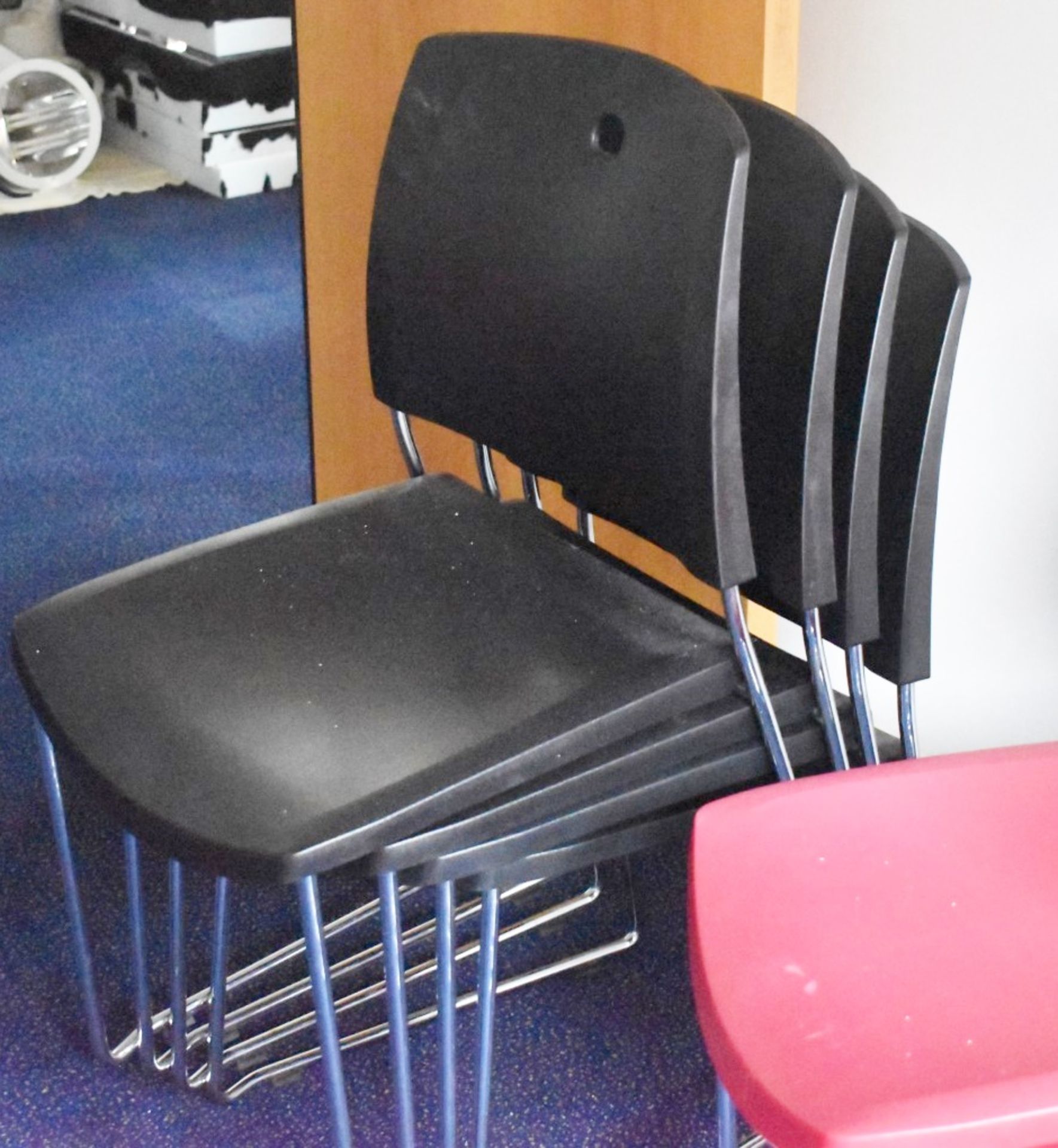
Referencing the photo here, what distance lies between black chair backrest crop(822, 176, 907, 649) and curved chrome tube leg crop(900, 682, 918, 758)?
0.19ft

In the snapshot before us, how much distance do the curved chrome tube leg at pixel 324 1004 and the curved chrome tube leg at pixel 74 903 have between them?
9.6 inches

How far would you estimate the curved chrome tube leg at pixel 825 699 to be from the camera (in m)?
1.00

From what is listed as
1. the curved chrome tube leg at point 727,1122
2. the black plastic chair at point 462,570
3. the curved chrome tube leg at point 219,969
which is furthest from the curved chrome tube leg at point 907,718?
the curved chrome tube leg at point 219,969

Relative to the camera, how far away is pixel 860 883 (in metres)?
0.82

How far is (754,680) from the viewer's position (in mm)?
979

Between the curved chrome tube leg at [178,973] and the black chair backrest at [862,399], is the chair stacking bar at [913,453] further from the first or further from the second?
the curved chrome tube leg at [178,973]

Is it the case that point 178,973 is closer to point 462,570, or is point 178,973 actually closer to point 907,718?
point 462,570

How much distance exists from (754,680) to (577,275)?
1.00 feet

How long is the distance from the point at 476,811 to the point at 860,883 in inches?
9.1

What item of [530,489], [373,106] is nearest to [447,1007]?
[530,489]

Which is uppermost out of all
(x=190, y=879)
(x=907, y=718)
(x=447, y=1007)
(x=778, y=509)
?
(x=778, y=509)

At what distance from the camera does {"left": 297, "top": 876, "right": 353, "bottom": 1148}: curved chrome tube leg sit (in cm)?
91

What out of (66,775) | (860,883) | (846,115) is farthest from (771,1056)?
(66,775)

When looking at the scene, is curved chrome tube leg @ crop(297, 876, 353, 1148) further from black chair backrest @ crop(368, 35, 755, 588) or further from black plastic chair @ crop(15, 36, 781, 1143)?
black chair backrest @ crop(368, 35, 755, 588)
